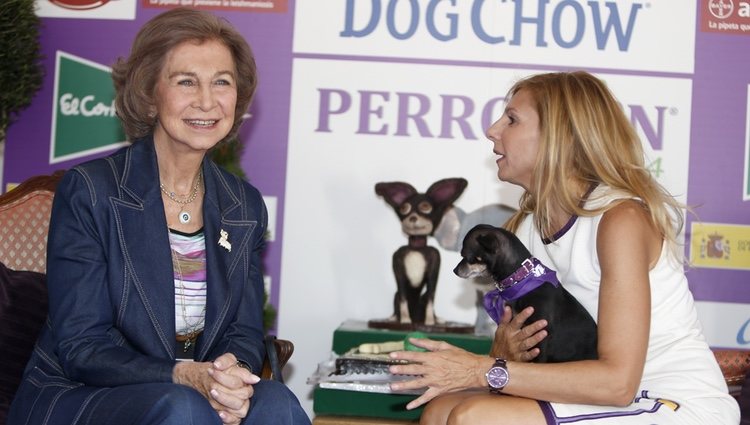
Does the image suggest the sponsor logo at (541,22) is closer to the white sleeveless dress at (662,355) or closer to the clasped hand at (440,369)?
the white sleeveless dress at (662,355)

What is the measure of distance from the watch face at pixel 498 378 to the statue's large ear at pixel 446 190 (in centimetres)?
210

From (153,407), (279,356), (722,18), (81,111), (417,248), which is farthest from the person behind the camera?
(81,111)

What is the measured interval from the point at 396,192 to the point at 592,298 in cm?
197

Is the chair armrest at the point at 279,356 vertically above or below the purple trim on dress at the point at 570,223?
below

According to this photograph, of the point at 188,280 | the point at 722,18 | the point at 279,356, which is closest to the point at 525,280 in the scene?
the point at 279,356

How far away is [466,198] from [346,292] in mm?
757

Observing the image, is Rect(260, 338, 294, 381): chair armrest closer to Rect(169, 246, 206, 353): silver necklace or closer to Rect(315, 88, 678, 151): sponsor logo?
Rect(169, 246, 206, 353): silver necklace

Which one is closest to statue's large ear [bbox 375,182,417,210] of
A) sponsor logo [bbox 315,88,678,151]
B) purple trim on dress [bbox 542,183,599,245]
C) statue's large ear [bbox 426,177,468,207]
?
statue's large ear [bbox 426,177,468,207]

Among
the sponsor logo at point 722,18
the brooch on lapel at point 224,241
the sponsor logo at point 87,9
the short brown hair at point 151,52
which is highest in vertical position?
the sponsor logo at point 722,18

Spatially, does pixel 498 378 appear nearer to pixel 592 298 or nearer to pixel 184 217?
pixel 592 298

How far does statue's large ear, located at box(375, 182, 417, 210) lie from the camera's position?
435 centimetres

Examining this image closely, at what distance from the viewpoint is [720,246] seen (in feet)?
14.3

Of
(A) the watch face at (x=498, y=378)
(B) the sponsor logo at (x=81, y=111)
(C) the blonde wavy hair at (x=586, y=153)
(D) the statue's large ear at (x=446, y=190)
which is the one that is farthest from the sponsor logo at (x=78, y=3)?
(A) the watch face at (x=498, y=378)

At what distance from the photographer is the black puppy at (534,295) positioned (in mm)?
2445
